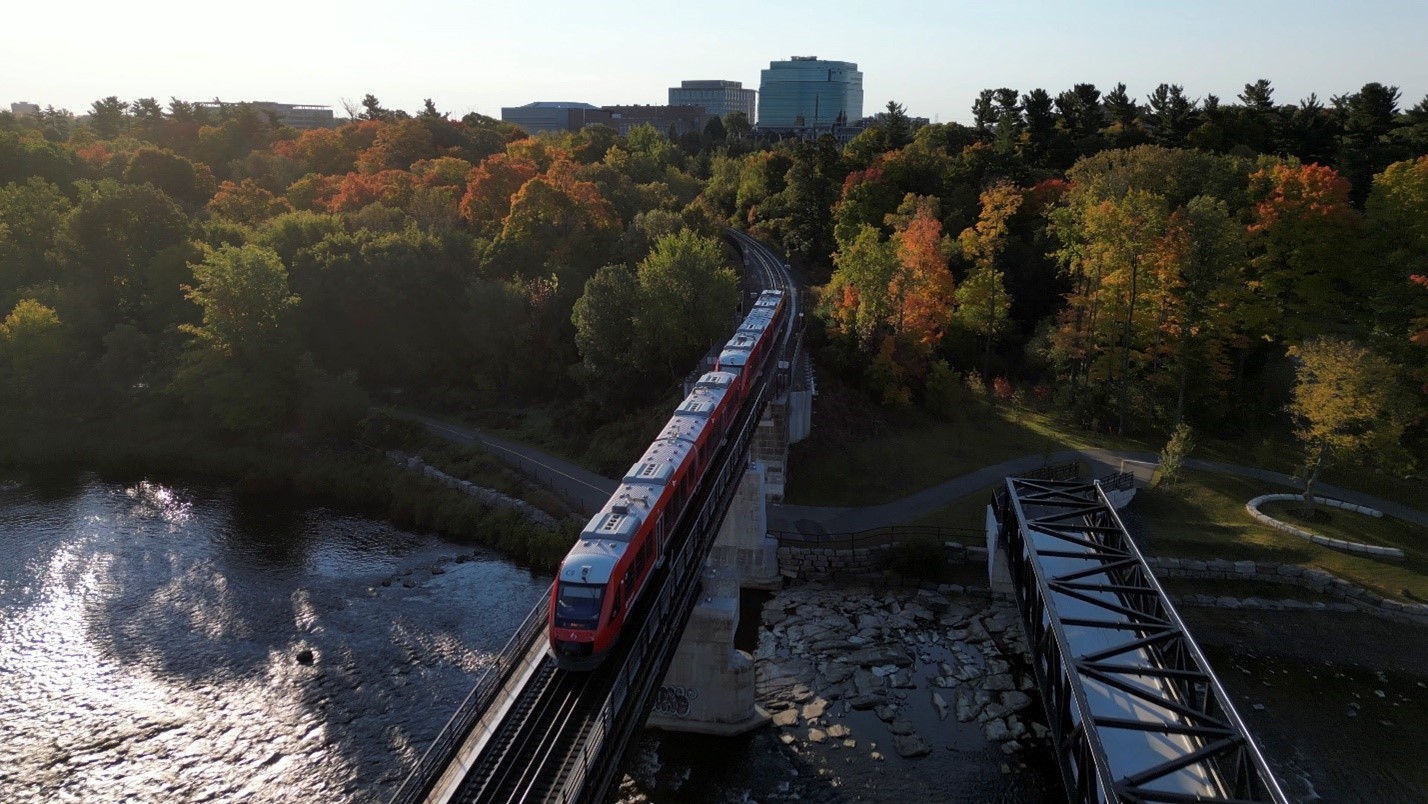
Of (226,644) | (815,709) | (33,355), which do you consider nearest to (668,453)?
(815,709)

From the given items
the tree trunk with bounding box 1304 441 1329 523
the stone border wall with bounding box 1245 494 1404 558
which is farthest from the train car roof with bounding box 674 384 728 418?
the tree trunk with bounding box 1304 441 1329 523

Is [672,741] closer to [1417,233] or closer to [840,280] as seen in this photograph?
[840,280]

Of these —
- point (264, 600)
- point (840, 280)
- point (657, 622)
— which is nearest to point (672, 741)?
point (657, 622)

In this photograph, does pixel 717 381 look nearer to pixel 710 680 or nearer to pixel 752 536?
pixel 752 536

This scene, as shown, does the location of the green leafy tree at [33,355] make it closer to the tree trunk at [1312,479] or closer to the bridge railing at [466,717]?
the bridge railing at [466,717]

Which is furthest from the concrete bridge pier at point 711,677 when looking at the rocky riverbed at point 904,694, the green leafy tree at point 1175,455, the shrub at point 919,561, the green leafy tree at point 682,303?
the green leafy tree at point 682,303

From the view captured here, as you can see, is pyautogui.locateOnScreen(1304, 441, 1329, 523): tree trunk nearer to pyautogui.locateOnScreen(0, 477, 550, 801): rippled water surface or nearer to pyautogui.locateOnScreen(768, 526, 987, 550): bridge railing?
pyautogui.locateOnScreen(768, 526, 987, 550): bridge railing

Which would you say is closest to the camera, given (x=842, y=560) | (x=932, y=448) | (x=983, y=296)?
(x=842, y=560)
